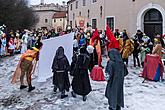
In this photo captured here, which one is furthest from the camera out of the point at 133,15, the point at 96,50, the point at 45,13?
the point at 45,13

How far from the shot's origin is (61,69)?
932 centimetres

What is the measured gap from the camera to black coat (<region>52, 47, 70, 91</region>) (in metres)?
9.30

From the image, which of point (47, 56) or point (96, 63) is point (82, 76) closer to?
point (47, 56)

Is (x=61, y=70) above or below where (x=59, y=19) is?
below

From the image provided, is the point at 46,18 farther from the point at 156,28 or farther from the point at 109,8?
the point at 156,28

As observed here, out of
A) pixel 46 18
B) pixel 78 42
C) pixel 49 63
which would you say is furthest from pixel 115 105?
pixel 46 18

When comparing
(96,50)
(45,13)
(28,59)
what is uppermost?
(45,13)

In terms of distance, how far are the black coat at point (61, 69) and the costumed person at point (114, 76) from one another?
6.04 feet

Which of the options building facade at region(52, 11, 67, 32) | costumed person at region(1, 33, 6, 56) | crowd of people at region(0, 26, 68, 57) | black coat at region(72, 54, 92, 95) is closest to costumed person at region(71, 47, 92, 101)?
black coat at region(72, 54, 92, 95)

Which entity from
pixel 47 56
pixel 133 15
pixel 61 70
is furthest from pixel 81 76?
pixel 133 15

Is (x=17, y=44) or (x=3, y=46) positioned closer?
(x=3, y=46)

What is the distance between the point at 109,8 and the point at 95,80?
16.5 metres

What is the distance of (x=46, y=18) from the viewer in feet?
296

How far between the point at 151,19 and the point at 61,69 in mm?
14996
